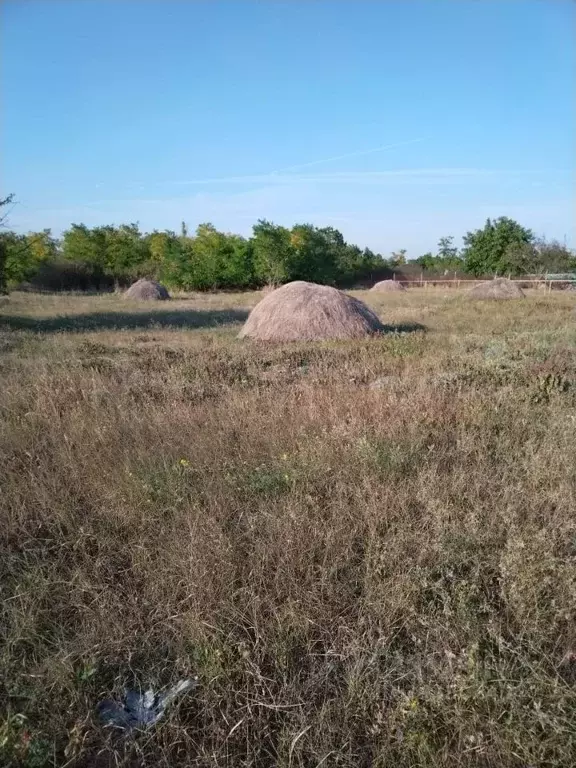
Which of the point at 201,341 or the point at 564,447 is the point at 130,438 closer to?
the point at 564,447

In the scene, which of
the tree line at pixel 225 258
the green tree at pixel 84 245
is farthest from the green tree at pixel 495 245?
the green tree at pixel 84 245

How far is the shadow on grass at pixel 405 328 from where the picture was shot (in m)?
10.6

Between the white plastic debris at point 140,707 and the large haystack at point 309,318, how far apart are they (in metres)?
8.05

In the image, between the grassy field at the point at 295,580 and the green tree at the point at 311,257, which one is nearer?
the grassy field at the point at 295,580

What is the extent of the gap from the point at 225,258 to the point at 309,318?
3032 centimetres

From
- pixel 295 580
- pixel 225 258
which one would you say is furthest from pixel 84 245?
pixel 295 580

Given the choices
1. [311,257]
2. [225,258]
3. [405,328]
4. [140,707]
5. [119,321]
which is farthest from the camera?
[311,257]

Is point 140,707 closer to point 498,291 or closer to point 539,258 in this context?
point 498,291

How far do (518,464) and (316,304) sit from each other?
23.9ft

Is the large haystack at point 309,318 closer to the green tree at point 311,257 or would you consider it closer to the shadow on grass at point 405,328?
the shadow on grass at point 405,328

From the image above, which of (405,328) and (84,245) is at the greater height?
(84,245)

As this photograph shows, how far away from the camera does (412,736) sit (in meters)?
1.45

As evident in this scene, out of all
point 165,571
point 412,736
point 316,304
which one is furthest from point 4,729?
point 316,304

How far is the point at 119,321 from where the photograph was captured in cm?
1354
